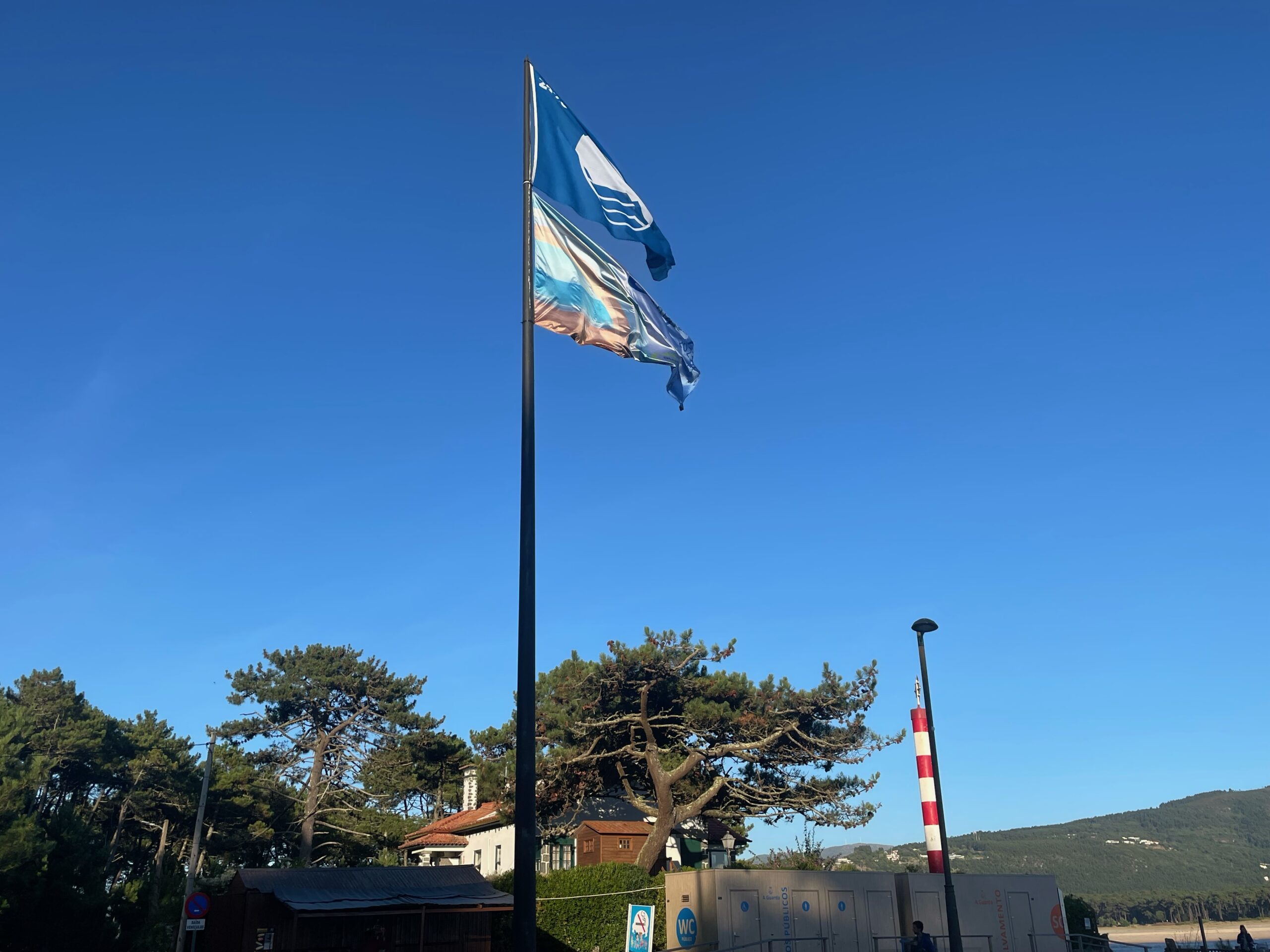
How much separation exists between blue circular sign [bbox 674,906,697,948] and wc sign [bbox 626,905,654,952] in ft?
20.5

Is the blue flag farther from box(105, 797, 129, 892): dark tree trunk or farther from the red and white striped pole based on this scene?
box(105, 797, 129, 892): dark tree trunk

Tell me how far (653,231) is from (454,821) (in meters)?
48.5

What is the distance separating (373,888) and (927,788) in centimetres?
2802

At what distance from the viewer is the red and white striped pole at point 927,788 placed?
4472cm

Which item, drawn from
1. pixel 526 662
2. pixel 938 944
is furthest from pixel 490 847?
pixel 526 662

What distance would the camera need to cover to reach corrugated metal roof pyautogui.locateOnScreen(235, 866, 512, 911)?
83.9 ft

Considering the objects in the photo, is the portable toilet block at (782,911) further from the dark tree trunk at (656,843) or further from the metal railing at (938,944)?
the dark tree trunk at (656,843)

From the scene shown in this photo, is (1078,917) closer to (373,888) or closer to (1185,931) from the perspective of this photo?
(373,888)

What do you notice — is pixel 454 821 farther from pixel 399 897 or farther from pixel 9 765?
pixel 399 897

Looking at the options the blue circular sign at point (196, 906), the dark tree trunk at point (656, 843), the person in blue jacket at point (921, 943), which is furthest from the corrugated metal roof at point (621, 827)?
the person in blue jacket at point (921, 943)

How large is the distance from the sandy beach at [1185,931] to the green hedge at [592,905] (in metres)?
107

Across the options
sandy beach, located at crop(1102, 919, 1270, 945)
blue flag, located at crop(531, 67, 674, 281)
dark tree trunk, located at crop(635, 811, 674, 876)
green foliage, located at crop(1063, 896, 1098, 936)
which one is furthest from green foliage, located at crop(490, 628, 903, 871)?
sandy beach, located at crop(1102, 919, 1270, 945)

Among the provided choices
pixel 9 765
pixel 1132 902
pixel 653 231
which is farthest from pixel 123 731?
pixel 1132 902

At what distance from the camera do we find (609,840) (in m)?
45.9
